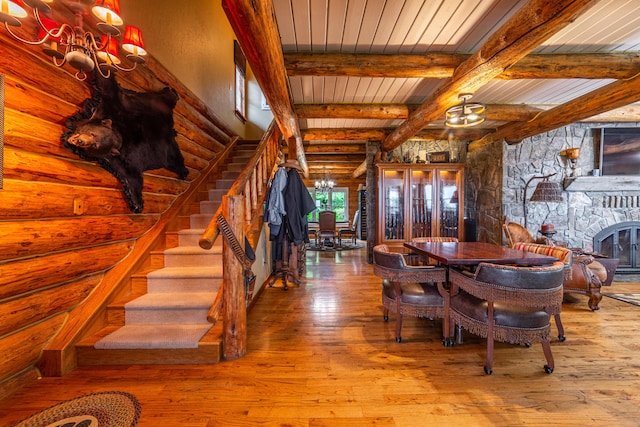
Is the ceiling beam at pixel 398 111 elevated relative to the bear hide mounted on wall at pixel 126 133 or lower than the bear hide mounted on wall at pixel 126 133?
elevated

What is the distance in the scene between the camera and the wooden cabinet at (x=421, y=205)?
5.39m

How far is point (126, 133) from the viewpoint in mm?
2354

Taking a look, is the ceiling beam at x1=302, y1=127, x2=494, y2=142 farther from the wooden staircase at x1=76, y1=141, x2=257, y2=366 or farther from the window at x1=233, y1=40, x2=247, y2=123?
the wooden staircase at x1=76, y1=141, x2=257, y2=366

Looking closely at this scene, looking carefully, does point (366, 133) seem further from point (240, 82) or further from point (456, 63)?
point (240, 82)

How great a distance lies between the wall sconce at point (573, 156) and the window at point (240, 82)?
21.4 feet

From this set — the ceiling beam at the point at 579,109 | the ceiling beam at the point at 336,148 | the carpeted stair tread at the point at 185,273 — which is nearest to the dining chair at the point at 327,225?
the ceiling beam at the point at 336,148

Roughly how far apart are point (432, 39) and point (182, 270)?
3.54 meters

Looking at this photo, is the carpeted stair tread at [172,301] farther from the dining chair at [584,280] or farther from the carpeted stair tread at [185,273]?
the dining chair at [584,280]

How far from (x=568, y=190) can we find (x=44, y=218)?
7.09m

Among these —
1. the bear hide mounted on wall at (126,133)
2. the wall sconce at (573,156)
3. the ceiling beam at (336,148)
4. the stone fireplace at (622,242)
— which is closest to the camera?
the bear hide mounted on wall at (126,133)

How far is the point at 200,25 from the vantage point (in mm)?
4129

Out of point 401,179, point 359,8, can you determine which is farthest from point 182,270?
point 401,179

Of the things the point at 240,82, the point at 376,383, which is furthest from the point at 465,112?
the point at 240,82

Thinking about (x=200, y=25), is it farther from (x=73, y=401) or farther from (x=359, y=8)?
(x=73, y=401)
